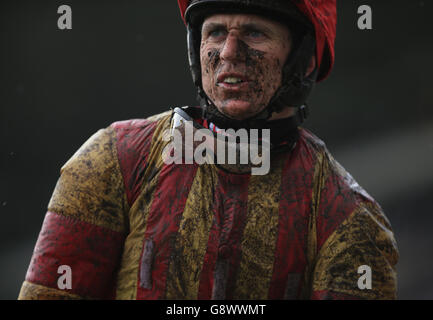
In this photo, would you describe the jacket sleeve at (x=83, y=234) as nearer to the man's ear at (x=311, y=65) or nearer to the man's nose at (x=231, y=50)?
the man's nose at (x=231, y=50)

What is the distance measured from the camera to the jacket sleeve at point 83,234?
179 cm

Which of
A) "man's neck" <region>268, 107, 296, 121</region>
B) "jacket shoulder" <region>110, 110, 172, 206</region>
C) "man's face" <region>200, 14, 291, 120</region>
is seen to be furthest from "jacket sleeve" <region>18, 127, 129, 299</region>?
"man's neck" <region>268, 107, 296, 121</region>

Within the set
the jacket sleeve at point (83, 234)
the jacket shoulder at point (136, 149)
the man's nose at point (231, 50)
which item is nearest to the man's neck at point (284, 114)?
the man's nose at point (231, 50)

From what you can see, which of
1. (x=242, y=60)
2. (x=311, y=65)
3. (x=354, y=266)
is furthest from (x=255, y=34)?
(x=354, y=266)

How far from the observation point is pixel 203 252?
1804 millimetres

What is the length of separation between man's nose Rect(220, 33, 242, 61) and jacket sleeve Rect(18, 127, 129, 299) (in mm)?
519

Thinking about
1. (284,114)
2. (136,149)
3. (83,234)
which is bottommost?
(83,234)

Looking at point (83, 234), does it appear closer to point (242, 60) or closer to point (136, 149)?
point (136, 149)

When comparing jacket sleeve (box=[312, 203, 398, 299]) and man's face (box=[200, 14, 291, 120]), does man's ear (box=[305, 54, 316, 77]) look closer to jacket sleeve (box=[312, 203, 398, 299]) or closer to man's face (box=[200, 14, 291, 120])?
man's face (box=[200, 14, 291, 120])

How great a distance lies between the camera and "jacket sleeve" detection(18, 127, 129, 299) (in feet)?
5.89

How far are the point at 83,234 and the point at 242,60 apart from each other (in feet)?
2.69

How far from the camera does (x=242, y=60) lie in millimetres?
1872

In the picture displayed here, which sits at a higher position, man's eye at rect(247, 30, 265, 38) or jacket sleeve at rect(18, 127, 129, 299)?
man's eye at rect(247, 30, 265, 38)
